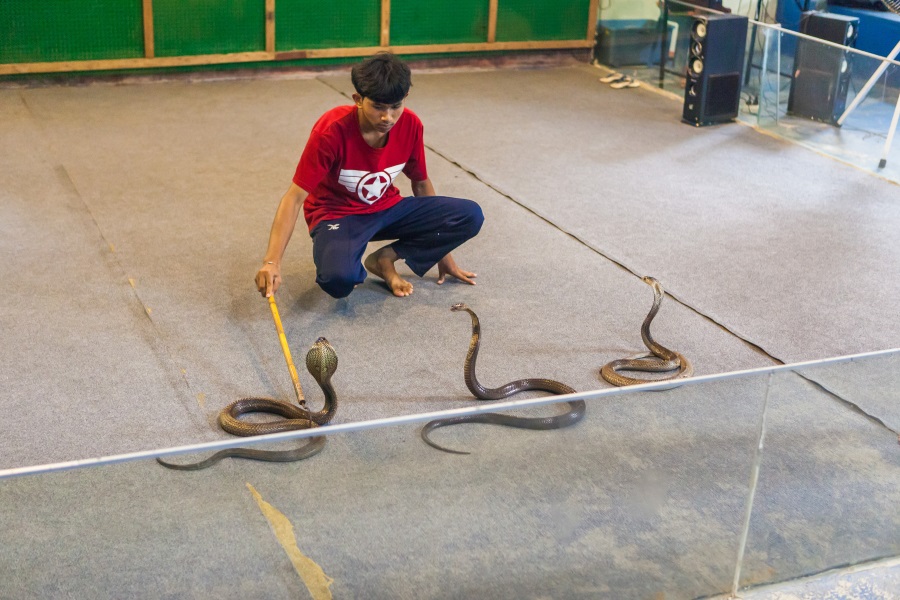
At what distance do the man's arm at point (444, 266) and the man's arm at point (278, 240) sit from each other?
51 centimetres

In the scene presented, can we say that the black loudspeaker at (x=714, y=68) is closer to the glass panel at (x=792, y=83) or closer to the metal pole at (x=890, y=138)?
the glass panel at (x=792, y=83)

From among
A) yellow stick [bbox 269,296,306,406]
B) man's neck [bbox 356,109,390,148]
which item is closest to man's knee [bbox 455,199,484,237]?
man's neck [bbox 356,109,390,148]

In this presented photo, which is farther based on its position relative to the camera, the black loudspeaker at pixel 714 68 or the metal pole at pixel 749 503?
the black loudspeaker at pixel 714 68

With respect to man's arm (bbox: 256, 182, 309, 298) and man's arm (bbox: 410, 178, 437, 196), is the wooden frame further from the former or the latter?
man's arm (bbox: 256, 182, 309, 298)

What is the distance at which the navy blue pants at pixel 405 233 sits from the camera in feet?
11.0

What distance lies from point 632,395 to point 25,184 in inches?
135

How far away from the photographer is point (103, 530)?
1.78 m

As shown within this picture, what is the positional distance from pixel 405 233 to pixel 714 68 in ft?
10.4

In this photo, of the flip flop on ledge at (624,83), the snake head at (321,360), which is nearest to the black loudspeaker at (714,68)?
the flip flop on ledge at (624,83)

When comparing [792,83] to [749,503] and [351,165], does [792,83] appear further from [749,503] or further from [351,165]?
[749,503]

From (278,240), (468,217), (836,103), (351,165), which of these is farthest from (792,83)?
(278,240)

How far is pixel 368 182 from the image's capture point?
11.1 ft

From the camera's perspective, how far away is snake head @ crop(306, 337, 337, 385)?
2461 mm

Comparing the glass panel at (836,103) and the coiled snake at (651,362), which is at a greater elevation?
the glass panel at (836,103)
